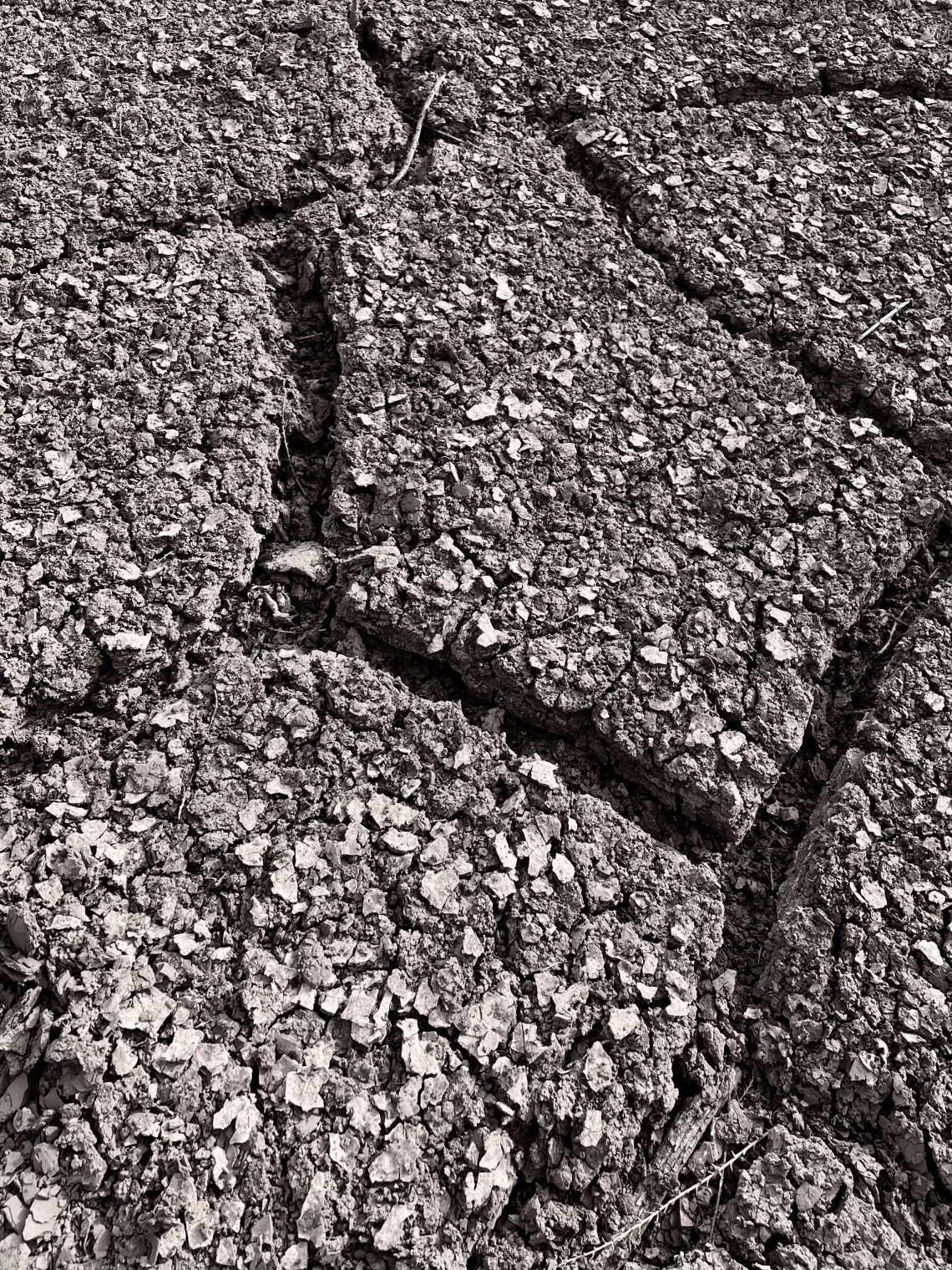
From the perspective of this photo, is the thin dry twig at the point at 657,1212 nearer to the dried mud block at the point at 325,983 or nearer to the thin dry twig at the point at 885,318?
the dried mud block at the point at 325,983

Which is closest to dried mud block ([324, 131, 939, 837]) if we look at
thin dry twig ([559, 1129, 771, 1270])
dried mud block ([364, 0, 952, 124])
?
dried mud block ([364, 0, 952, 124])

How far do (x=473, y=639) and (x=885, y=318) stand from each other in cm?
92

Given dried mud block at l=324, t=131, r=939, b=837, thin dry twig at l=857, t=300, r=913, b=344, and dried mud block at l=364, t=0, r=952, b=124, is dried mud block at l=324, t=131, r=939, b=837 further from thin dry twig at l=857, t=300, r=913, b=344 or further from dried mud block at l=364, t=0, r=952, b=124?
dried mud block at l=364, t=0, r=952, b=124

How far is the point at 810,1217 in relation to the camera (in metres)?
1.08

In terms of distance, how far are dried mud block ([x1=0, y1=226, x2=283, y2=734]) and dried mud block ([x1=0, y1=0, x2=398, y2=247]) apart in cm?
10

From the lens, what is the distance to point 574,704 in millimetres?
1349

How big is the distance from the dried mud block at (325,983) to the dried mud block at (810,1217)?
0.38 ft

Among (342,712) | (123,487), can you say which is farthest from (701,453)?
(123,487)

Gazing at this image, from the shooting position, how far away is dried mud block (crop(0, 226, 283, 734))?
4.41 feet

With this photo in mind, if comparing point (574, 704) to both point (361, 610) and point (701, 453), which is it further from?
point (701, 453)

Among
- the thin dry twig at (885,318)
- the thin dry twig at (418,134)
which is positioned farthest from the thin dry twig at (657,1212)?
the thin dry twig at (418,134)

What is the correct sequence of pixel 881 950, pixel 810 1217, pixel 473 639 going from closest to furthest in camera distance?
pixel 810 1217
pixel 881 950
pixel 473 639

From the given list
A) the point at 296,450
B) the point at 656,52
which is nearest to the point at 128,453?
the point at 296,450

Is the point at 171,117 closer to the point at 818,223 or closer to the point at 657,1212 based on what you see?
the point at 818,223
